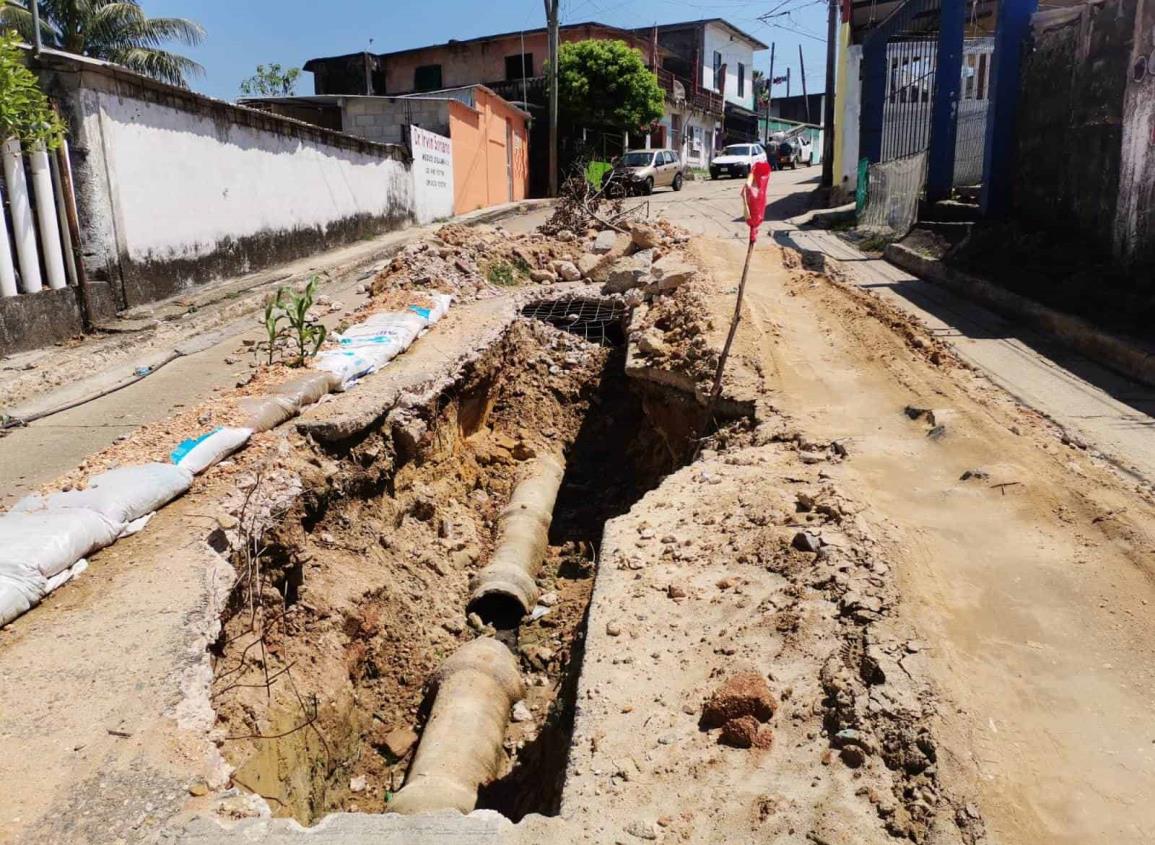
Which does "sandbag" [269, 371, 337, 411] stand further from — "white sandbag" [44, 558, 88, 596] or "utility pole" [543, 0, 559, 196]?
"utility pole" [543, 0, 559, 196]

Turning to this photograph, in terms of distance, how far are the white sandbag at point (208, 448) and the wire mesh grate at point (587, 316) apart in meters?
6.07

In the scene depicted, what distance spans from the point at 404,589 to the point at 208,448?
1618 mm

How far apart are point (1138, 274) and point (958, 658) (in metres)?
6.79

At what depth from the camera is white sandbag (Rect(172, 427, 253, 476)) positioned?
15.4 ft

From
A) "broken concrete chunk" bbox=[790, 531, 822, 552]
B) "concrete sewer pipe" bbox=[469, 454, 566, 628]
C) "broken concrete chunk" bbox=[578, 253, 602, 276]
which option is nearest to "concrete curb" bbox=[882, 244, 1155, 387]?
"broken concrete chunk" bbox=[790, 531, 822, 552]

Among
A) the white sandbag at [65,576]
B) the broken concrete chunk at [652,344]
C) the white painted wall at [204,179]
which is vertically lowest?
the white sandbag at [65,576]

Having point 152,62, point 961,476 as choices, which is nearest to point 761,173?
point 961,476

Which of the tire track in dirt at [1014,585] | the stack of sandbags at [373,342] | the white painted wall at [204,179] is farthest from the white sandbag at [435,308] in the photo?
the tire track in dirt at [1014,585]

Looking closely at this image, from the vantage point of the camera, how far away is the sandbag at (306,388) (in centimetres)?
576

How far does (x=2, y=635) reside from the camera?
342 centimetres

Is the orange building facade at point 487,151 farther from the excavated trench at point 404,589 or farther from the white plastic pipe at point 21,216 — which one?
the white plastic pipe at point 21,216

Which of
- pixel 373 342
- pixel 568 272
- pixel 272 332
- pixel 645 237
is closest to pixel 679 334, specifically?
pixel 373 342

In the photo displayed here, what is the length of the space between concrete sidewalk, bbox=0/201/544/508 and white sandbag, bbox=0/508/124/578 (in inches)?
34.5

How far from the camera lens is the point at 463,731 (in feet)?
14.6
